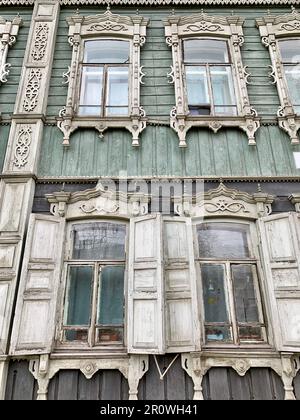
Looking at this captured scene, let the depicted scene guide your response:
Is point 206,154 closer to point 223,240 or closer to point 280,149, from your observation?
point 280,149

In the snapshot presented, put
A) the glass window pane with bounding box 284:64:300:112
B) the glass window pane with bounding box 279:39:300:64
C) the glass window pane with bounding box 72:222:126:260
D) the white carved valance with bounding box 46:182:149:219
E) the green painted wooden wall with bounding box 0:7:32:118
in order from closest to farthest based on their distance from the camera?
the glass window pane with bounding box 72:222:126:260, the white carved valance with bounding box 46:182:149:219, the green painted wooden wall with bounding box 0:7:32:118, the glass window pane with bounding box 284:64:300:112, the glass window pane with bounding box 279:39:300:64

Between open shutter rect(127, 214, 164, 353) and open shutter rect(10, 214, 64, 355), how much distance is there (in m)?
0.91

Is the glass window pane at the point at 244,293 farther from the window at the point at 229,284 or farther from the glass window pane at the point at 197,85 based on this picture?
the glass window pane at the point at 197,85

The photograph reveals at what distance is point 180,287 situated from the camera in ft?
13.1

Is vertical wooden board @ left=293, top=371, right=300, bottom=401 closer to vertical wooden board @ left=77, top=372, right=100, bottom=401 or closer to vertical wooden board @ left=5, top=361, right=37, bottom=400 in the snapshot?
vertical wooden board @ left=77, top=372, right=100, bottom=401

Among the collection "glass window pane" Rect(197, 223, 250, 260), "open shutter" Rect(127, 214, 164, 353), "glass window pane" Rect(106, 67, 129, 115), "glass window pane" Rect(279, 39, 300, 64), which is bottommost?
"open shutter" Rect(127, 214, 164, 353)

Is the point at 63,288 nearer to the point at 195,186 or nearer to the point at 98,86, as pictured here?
the point at 195,186

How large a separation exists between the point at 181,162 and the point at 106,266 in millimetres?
1884

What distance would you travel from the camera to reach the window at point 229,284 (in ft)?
13.0

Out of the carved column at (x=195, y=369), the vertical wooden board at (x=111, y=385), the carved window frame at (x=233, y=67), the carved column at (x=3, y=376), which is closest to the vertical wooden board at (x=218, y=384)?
the carved column at (x=195, y=369)

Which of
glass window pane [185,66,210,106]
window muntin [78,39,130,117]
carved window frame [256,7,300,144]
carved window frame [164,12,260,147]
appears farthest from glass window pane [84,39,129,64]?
carved window frame [256,7,300,144]

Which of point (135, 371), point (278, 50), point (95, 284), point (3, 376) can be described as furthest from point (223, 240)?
point (278, 50)

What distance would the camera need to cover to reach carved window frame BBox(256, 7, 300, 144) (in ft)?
16.9

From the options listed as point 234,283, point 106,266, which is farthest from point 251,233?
point 106,266
